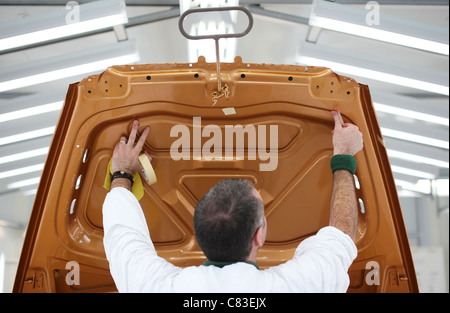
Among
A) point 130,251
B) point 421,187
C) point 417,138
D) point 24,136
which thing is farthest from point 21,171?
point 421,187

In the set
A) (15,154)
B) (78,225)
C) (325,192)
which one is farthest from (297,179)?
(15,154)

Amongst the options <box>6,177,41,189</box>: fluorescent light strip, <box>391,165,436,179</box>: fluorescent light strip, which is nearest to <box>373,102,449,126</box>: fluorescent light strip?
<box>391,165,436,179</box>: fluorescent light strip

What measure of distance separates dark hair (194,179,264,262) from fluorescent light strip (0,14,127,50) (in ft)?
9.87

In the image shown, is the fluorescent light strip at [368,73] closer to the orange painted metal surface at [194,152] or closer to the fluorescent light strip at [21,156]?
the orange painted metal surface at [194,152]

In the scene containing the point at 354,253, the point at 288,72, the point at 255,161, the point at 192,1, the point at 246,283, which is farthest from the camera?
the point at 192,1

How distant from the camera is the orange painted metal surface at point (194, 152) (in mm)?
2133

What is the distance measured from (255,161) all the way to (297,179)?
0.24 metres

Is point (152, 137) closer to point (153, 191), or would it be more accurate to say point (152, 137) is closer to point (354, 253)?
point (153, 191)

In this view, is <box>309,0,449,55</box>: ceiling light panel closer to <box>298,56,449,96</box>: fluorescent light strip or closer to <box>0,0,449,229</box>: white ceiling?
<box>0,0,449,229</box>: white ceiling

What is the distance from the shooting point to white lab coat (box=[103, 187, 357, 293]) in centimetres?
153

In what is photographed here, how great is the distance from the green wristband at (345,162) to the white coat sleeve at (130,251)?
0.91 metres

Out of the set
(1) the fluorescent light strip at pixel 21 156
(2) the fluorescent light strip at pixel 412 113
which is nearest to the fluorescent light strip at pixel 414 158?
(2) the fluorescent light strip at pixel 412 113

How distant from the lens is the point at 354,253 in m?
1.79

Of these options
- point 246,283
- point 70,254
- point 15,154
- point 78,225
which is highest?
point 15,154
